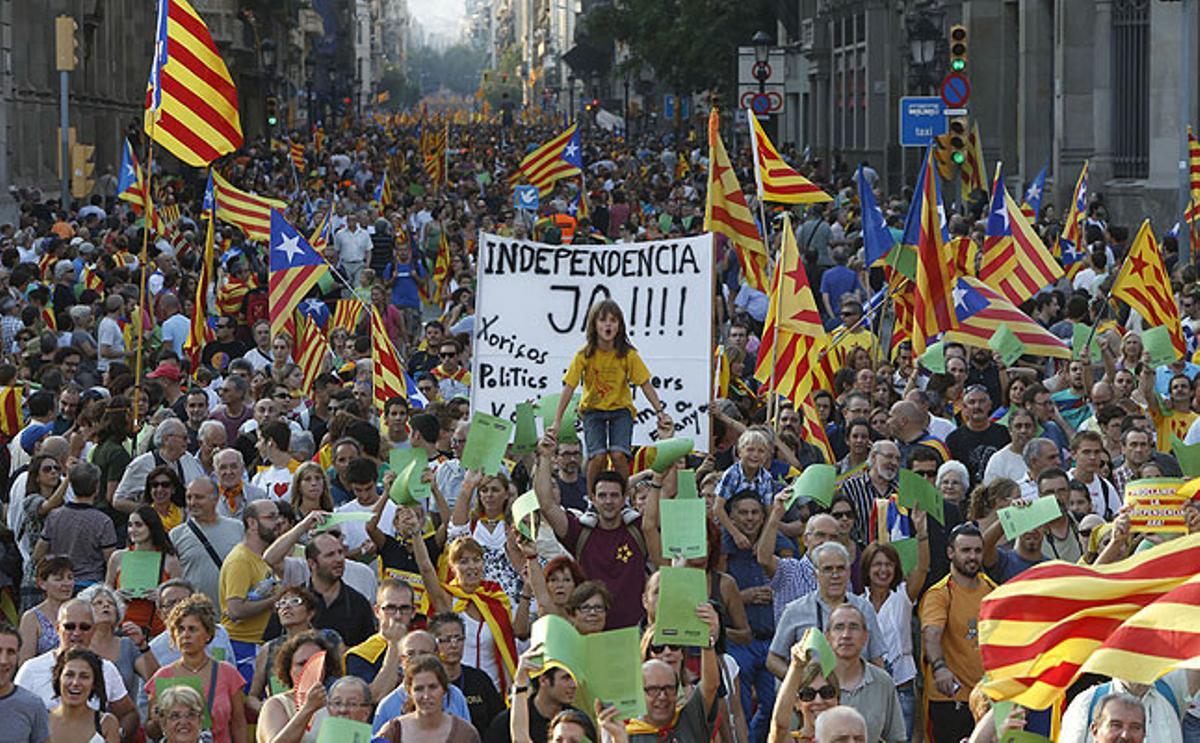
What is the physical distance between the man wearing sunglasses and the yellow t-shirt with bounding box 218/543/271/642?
275 centimetres

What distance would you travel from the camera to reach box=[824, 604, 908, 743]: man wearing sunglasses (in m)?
9.46

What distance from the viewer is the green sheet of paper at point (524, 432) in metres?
13.6

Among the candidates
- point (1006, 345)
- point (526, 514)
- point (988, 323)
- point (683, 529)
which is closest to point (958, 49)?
point (988, 323)

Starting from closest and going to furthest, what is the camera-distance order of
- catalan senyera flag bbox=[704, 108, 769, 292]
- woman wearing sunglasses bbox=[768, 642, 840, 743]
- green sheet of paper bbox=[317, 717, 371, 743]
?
green sheet of paper bbox=[317, 717, 371, 743], woman wearing sunglasses bbox=[768, 642, 840, 743], catalan senyera flag bbox=[704, 108, 769, 292]

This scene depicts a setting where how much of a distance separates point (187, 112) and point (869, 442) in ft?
17.7

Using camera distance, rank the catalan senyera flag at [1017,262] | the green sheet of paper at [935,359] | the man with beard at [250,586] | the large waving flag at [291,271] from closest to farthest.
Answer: the man with beard at [250,586]
the green sheet of paper at [935,359]
the large waving flag at [291,271]
the catalan senyera flag at [1017,262]

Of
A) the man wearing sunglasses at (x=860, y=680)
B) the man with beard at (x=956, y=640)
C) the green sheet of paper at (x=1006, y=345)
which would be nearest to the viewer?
the man wearing sunglasses at (x=860, y=680)

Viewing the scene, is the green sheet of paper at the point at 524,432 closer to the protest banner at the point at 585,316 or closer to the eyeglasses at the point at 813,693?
the protest banner at the point at 585,316

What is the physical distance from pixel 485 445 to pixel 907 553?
1.95m

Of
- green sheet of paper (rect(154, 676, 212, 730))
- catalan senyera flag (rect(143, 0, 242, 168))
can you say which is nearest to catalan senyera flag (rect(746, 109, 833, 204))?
catalan senyera flag (rect(143, 0, 242, 168))

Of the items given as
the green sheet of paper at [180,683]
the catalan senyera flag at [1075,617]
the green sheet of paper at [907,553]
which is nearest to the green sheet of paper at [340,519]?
the green sheet of paper at [180,683]

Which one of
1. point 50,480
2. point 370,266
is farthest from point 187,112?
point 370,266

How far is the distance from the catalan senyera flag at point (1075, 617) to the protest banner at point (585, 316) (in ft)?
23.7

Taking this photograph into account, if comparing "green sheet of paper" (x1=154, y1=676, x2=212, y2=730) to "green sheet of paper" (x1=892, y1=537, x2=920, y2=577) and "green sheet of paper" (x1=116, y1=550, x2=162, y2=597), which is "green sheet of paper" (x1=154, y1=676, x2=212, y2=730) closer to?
"green sheet of paper" (x1=116, y1=550, x2=162, y2=597)
